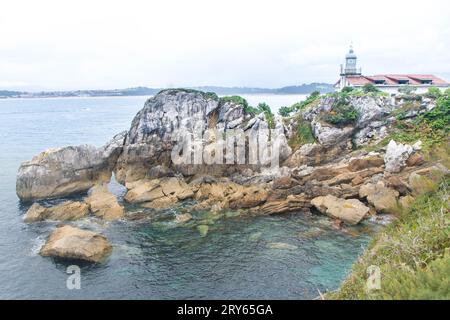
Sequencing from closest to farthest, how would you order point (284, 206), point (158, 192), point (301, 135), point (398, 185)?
point (398, 185) → point (284, 206) → point (158, 192) → point (301, 135)

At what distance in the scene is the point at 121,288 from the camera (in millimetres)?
24734

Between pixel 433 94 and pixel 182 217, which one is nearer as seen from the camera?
pixel 182 217

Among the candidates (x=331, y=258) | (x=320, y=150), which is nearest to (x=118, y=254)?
(x=331, y=258)

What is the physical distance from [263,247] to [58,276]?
16431 mm

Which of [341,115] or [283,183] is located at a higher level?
[341,115]

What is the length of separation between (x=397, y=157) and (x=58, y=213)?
1515 inches

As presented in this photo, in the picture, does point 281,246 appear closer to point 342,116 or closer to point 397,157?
point 397,157

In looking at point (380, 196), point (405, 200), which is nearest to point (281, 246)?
point (380, 196)

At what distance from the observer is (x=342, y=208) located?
36344 mm

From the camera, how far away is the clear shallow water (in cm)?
2452

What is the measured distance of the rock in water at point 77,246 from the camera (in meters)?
28.0

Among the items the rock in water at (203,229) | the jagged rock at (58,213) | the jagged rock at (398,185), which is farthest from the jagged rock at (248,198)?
the jagged rock at (58,213)

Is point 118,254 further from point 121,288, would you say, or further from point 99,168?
point 99,168

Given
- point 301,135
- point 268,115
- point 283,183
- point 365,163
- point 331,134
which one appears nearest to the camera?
point 283,183
